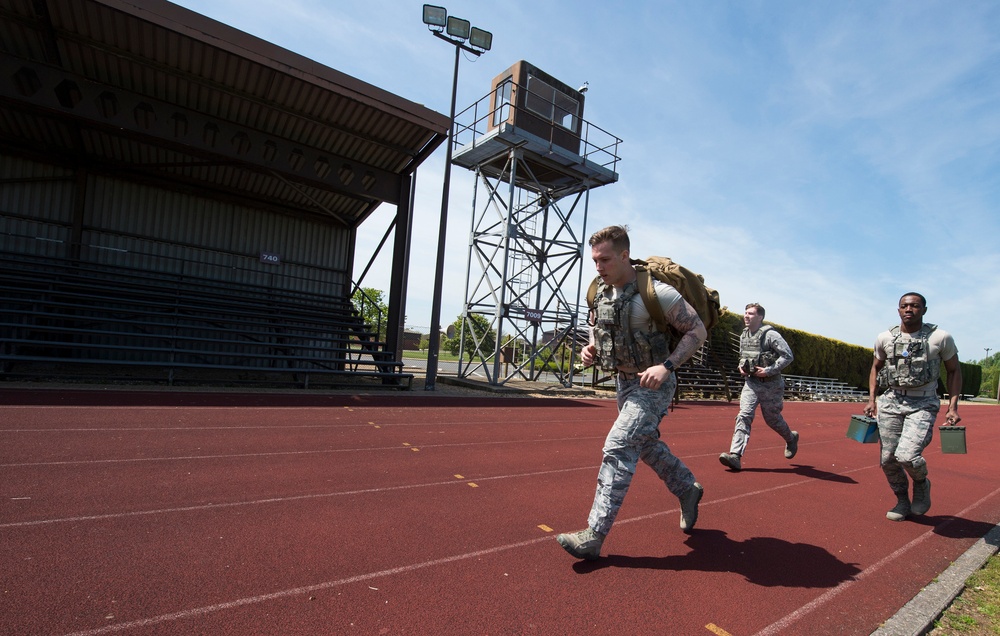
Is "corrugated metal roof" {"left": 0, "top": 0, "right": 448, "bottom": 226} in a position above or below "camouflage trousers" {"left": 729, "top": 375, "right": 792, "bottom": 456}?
above

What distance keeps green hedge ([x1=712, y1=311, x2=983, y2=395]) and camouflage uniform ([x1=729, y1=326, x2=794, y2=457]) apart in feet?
71.5

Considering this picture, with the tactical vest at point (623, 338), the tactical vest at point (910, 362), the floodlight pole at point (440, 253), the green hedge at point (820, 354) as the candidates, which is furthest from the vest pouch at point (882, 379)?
the green hedge at point (820, 354)

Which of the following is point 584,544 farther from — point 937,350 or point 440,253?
point 440,253

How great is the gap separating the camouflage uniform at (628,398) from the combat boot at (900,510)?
8.61ft

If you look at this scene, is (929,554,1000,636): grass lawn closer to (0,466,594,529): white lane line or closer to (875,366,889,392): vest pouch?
(875,366,889,392): vest pouch

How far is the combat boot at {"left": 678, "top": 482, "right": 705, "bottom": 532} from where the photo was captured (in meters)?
3.88

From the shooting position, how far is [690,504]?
390 centimetres

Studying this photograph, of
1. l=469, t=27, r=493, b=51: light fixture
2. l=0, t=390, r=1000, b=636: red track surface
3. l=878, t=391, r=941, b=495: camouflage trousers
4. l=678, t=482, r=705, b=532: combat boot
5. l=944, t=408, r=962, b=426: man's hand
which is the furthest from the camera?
l=469, t=27, r=493, b=51: light fixture

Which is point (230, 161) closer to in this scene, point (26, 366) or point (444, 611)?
point (26, 366)

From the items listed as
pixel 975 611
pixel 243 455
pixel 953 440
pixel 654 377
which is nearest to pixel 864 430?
pixel 953 440

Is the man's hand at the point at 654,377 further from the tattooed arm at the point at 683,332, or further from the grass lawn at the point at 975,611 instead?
the grass lawn at the point at 975,611

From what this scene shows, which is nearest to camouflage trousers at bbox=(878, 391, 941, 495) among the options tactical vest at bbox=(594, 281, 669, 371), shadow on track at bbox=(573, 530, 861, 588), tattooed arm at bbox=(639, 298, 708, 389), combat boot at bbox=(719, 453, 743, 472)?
shadow on track at bbox=(573, 530, 861, 588)

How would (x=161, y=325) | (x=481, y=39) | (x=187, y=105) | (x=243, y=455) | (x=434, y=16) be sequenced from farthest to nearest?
1. (x=481, y=39)
2. (x=434, y=16)
3. (x=187, y=105)
4. (x=161, y=325)
5. (x=243, y=455)

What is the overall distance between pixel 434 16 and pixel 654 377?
13.0 metres
